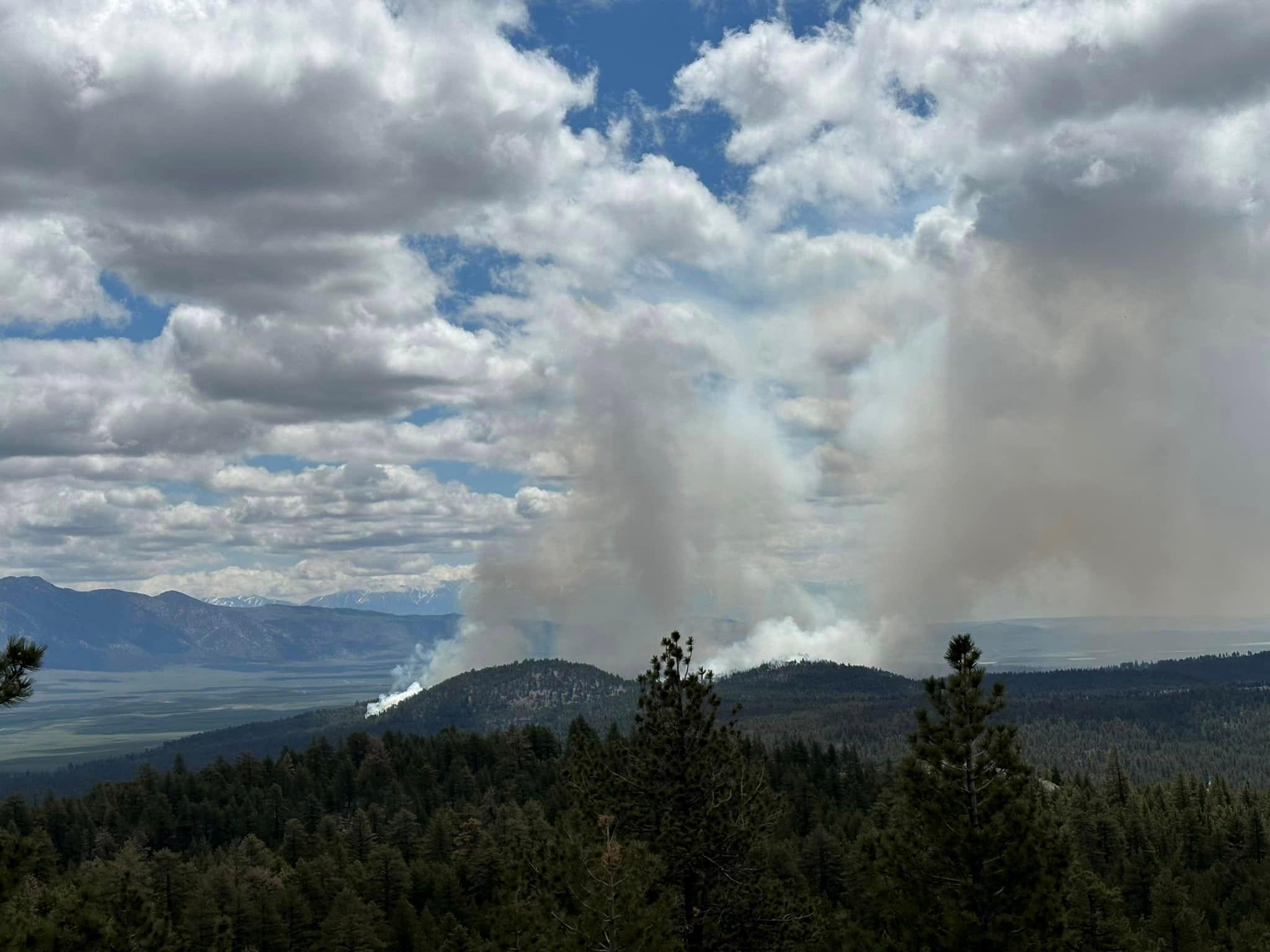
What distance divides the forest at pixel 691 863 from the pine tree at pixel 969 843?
0.07m

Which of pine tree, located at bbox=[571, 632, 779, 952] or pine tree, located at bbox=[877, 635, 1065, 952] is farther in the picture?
pine tree, located at bbox=[571, 632, 779, 952]

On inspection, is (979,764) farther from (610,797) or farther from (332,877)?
(332,877)

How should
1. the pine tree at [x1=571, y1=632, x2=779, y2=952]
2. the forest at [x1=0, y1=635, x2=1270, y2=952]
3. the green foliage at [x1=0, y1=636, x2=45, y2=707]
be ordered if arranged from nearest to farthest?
the green foliage at [x1=0, y1=636, x2=45, y2=707] → the forest at [x1=0, y1=635, x2=1270, y2=952] → the pine tree at [x1=571, y1=632, x2=779, y2=952]

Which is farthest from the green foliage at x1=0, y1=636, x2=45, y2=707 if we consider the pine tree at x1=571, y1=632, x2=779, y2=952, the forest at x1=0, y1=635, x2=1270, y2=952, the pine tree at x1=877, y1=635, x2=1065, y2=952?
the pine tree at x1=877, y1=635, x2=1065, y2=952

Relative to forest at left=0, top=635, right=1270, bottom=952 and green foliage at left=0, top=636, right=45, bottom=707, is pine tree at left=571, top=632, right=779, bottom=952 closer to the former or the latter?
forest at left=0, top=635, right=1270, bottom=952

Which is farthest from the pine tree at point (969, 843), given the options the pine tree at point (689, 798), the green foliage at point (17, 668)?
the green foliage at point (17, 668)

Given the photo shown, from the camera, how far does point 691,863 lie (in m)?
32.8

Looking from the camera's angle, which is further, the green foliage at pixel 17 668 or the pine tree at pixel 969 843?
the pine tree at pixel 969 843

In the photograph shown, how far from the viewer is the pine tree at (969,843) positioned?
29.4 m

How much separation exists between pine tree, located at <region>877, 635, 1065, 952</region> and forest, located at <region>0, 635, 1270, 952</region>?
2.8 inches

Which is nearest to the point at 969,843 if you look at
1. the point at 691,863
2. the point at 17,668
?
the point at 691,863

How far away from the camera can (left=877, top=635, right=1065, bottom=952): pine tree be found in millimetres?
29375

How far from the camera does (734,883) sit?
32.8m

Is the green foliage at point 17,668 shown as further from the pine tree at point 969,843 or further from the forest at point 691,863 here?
the pine tree at point 969,843
